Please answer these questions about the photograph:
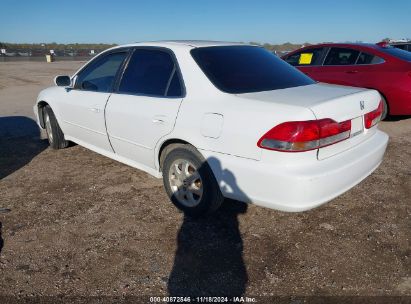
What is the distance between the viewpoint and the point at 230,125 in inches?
113

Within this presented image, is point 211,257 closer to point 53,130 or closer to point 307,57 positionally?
point 53,130

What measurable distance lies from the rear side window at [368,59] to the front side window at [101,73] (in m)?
4.80

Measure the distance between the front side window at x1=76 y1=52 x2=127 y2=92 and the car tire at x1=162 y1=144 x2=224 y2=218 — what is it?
1314 millimetres

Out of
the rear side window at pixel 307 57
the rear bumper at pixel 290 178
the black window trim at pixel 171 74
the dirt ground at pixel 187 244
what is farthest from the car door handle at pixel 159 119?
the rear side window at pixel 307 57

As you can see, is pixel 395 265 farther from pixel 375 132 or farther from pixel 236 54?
pixel 236 54

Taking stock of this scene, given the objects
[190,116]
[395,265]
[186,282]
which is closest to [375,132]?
[395,265]

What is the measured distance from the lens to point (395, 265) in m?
2.77

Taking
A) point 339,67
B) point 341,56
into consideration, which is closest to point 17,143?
point 339,67

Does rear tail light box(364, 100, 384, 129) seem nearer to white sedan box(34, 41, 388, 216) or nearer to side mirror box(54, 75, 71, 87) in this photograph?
white sedan box(34, 41, 388, 216)

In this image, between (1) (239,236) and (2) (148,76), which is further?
(2) (148,76)

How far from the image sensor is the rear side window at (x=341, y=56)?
702cm

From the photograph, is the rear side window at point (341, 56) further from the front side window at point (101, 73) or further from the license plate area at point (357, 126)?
the front side window at point (101, 73)

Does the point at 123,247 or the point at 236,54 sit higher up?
the point at 236,54

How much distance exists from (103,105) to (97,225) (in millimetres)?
1425
